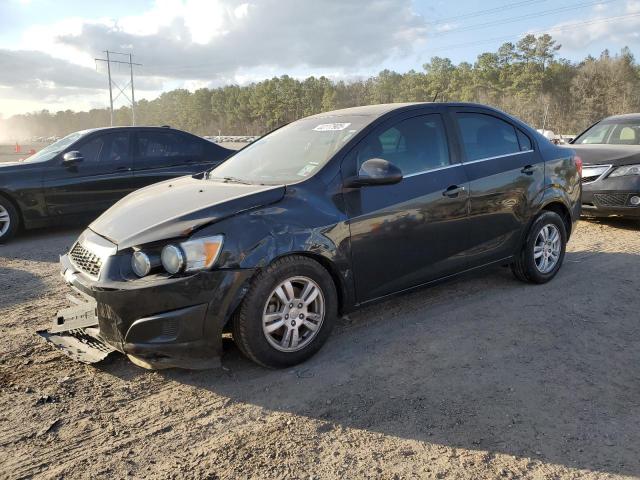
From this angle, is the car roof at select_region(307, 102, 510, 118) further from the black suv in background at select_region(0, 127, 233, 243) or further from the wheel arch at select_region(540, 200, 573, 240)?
the black suv in background at select_region(0, 127, 233, 243)

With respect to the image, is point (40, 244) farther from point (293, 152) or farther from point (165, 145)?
point (293, 152)

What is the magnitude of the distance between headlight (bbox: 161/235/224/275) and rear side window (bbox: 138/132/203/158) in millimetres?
5546

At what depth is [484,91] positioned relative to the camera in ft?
192

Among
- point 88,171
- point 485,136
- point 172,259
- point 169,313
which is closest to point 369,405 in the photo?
point 169,313

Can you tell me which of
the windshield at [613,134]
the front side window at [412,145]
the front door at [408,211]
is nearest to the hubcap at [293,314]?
the front door at [408,211]

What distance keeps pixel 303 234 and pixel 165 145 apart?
5.68 meters

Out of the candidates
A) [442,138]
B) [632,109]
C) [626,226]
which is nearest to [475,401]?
[442,138]

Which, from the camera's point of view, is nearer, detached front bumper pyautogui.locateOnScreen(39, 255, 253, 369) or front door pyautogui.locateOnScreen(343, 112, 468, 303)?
detached front bumper pyautogui.locateOnScreen(39, 255, 253, 369)

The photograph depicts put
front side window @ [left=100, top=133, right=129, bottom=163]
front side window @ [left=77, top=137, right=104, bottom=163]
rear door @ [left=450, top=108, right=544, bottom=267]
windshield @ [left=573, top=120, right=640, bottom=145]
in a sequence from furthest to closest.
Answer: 1. windshield @ [left=573, top=120, right=640, bottom=145]
2. front side window @ [left=100, top=133, right=129, bottom=163]
3. front side window @ [left=77, top=137, right=104, bottom=163]
4. rear door @ [left=450, top=108, right=544, bottom=267]

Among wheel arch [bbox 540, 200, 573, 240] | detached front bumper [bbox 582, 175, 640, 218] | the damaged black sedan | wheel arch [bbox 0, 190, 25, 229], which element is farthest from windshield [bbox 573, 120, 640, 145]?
wheel arch [bbox 0, 190, 25, 229]

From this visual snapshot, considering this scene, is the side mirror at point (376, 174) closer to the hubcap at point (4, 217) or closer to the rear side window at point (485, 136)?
the rear side window at point (485, 136)

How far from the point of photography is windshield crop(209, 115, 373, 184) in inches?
149

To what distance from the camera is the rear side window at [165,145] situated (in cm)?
808

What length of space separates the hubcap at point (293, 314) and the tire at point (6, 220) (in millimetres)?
5535
